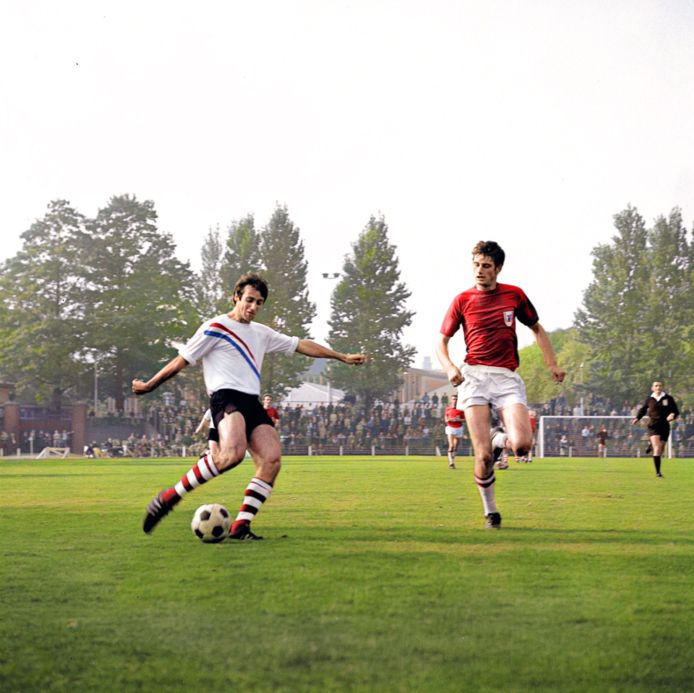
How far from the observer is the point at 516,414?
10.0m

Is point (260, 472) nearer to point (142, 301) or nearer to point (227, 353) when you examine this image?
point (227, 353)

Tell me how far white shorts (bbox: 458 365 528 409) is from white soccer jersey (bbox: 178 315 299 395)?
202cm

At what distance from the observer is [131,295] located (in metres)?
72.4

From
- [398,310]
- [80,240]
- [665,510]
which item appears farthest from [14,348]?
[665,510]

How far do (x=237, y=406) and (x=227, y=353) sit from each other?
0.46 metres

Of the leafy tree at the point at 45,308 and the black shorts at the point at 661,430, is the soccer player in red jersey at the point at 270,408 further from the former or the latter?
the leafy tree at the point at 45,308

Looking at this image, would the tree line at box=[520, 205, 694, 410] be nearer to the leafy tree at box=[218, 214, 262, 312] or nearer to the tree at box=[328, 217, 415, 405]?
the tree at box=[328, 217, 415, 405]

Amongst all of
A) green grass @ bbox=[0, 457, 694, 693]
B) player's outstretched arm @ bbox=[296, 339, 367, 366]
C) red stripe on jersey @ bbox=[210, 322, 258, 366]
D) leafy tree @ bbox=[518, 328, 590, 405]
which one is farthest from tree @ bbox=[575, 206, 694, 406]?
red stripe on jersey @ bbox=[210, 322, 258, 366]

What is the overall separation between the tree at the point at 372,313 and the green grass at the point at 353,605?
62.5m

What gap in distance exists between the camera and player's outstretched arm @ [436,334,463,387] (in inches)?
385

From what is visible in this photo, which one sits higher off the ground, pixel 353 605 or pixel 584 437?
pixel 584 437

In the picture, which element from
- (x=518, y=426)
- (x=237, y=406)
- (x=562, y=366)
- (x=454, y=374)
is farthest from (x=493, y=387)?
(x=562, y=366)

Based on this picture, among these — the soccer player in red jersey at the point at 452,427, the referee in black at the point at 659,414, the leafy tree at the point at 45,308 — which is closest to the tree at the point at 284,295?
the leafy tree at the point at 45,308

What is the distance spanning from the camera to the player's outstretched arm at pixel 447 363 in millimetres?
9789
